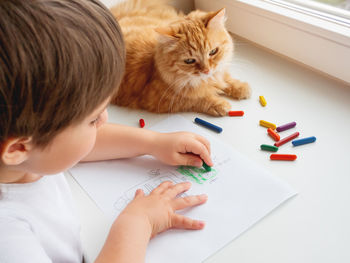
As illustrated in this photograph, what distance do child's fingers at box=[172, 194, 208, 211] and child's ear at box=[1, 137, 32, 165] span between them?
0.32 metres

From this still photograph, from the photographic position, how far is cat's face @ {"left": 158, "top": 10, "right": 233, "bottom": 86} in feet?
3.04

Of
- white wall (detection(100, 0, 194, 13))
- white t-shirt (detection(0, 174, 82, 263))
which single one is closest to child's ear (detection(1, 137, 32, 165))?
white t-shirt (detection(0, 174, 82, 263))

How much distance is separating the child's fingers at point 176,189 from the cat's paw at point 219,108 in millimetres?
288

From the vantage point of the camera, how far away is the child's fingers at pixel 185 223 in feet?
1.92

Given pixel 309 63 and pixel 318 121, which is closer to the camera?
pixel 318 121

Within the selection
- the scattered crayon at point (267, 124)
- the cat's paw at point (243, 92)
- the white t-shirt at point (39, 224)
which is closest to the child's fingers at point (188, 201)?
the white t-shirt at point (39, 224)

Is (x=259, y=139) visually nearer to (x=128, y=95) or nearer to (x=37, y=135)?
(x=128, y=95)

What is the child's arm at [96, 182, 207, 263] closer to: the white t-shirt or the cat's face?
the white t-shirt

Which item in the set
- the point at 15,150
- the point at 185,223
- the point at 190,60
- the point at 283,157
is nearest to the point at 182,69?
the point at 190,60

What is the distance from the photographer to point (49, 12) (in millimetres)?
329

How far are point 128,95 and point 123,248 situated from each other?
0.58 metres

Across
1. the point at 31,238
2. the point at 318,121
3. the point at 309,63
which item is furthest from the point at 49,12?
the point at 309,63

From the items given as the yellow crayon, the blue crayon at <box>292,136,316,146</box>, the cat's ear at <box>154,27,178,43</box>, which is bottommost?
the blue crayon at <box>292,136,316,146</box>

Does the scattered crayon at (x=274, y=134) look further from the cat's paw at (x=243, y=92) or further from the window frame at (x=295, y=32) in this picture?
the window frame at (x=295, y=32)
